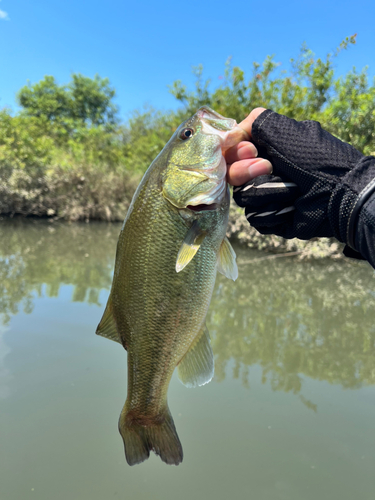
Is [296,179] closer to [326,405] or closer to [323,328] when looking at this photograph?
[326,405]

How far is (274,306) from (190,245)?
5.08 meters

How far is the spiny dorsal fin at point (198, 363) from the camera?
5.66 ft

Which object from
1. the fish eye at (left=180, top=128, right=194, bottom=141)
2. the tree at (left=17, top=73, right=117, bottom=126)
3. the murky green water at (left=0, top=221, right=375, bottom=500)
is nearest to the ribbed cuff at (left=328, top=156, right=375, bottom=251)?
the fish eye at (left=180, top=128, right=194, bottom=141)

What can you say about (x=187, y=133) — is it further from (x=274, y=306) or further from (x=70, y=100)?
(x=70, y=100)

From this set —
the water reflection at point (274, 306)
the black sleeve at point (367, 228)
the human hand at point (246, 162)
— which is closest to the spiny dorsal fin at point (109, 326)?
the human hand at point (246, 162)

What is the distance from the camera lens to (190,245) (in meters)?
1.57

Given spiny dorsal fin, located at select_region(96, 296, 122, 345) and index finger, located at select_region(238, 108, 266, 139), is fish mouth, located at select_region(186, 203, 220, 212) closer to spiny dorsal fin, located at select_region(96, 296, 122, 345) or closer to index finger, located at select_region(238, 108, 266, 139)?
index finger, located at select_region(238, 108, 266, 139)

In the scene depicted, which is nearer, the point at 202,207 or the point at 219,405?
the point at 202,207

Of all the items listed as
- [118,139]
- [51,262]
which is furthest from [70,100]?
[51,262]

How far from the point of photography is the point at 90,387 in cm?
380

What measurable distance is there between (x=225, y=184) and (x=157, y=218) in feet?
1.35

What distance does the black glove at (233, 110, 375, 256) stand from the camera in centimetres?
162

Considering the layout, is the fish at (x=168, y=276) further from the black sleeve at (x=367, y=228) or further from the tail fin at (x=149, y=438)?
the black sleeve at (x=367, y=228)

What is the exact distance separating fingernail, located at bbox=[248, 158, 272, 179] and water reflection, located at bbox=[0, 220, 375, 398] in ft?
9.33
